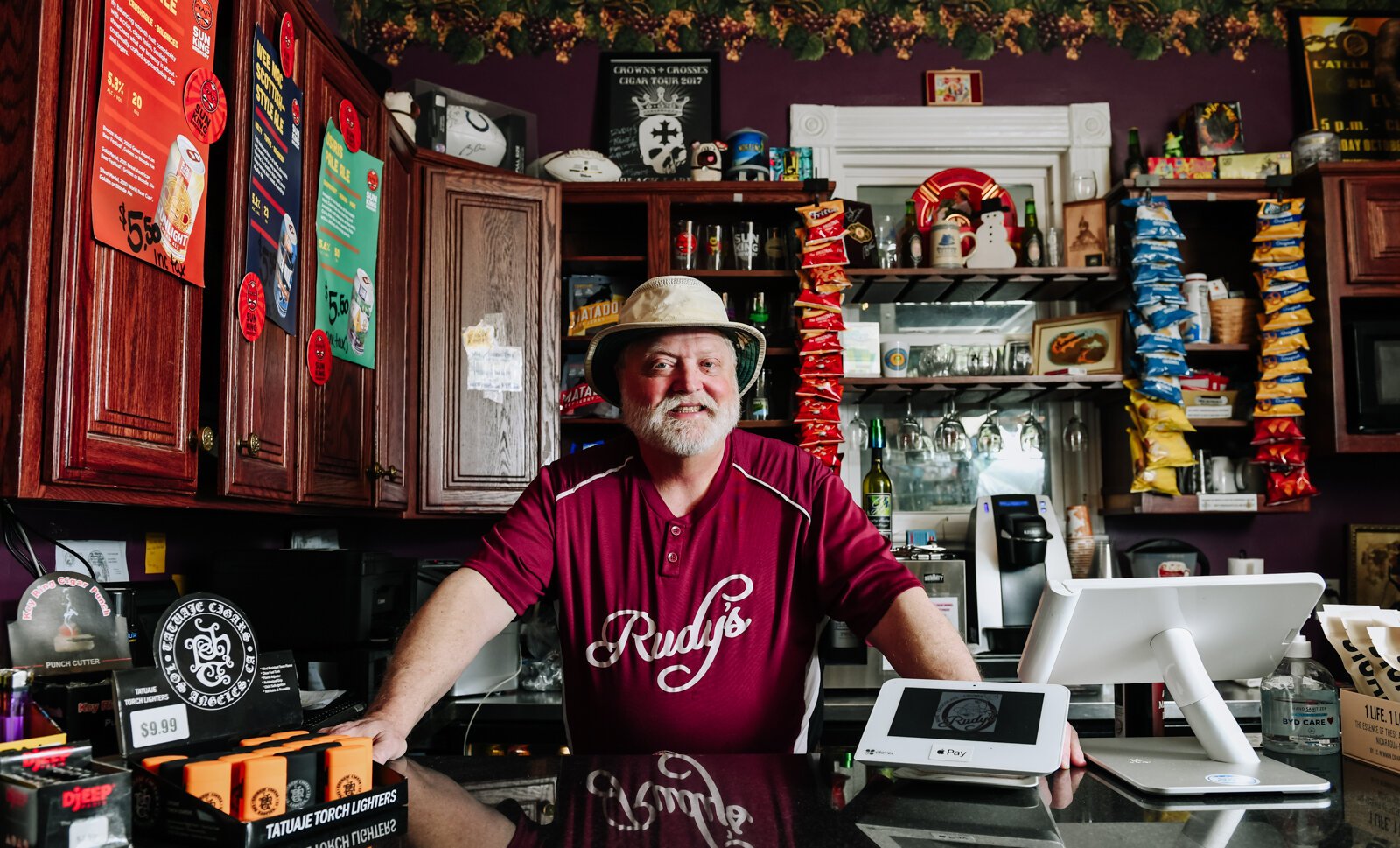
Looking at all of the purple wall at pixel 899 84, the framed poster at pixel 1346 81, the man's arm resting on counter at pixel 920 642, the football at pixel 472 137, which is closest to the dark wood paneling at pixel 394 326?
the football at pixel 472 137

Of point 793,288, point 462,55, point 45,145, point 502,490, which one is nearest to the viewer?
point 45,145

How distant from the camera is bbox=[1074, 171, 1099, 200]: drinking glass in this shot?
3.52 metres

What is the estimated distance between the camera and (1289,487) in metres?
3.21

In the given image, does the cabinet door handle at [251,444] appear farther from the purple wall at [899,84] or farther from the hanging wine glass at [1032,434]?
the hanging wine glass at [1032,434]

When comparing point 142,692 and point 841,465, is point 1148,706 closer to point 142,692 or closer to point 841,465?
point 142,692

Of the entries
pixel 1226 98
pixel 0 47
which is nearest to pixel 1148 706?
pixel 0 47

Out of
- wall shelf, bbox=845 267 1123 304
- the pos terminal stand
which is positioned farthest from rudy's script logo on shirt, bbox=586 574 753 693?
wall shelf, bbox=845 267 1123 304

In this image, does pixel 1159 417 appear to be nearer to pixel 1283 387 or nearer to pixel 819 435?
pixel 1283 387

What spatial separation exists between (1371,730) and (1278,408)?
2204 mm

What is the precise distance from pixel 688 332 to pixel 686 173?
178cm

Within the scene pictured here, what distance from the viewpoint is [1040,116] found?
3.60 m

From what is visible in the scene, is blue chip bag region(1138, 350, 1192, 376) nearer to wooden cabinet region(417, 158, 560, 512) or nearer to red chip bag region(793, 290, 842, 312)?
red chip bag region(793, 290, 842, 312)

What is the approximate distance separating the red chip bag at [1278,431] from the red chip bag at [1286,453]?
0.06 feet

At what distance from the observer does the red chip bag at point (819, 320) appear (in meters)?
3.17
